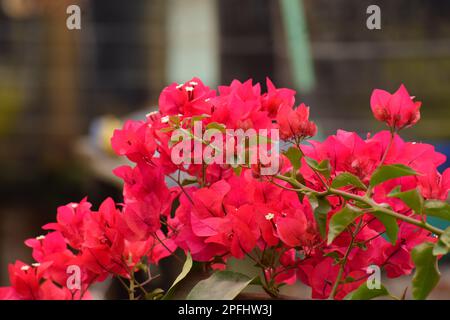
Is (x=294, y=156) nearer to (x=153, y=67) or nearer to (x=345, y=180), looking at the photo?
(x=345, y=180)

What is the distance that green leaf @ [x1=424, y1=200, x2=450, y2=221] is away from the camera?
441mm

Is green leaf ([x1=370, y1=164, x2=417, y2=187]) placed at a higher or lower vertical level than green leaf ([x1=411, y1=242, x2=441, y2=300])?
higher

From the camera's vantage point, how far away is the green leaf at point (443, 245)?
42cm

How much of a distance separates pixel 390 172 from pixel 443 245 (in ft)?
0.16

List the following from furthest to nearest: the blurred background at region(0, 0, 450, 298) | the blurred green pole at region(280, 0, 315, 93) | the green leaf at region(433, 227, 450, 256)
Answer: the blurred background at region(0, 0, 450, 298) → the blurred green pole at region(280, 0, 315, 93) → the green leaf at region(433, 227, 450, 256)

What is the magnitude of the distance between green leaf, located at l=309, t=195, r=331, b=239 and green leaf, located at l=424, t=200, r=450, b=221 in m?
0.06

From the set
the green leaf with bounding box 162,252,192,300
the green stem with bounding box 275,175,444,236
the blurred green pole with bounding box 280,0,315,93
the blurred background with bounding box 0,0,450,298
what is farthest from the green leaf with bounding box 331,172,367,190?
the blurred green pole with bounding box 280,0,315,93

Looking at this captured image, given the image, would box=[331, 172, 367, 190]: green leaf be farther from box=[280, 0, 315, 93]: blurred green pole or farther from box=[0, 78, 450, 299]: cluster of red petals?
box=[280, 0, 315, 93]: blurred green pole

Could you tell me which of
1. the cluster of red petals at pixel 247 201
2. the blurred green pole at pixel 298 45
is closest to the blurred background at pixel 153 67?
the blurred green pole at pixel 298 45

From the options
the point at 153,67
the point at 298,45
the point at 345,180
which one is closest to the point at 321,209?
the point at 345,180

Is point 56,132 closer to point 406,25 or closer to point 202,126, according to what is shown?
point 406,25

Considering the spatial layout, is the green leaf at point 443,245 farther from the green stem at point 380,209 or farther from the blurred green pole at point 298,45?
the blurred green pole at point 298,45

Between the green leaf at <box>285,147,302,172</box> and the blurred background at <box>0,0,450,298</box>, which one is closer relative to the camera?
the green leaf at <box>285,147,302,172</box>

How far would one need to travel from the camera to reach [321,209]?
0.47 m
